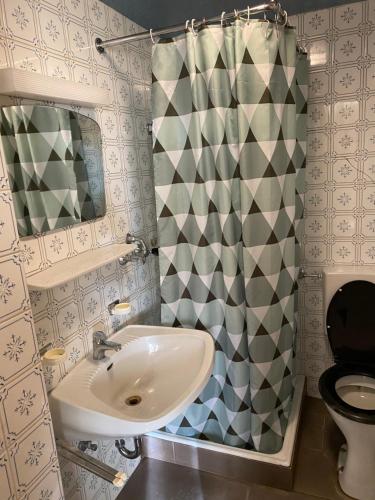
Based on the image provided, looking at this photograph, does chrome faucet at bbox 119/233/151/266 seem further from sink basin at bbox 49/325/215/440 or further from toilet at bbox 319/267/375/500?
toilet at bbox 319/267/375/500

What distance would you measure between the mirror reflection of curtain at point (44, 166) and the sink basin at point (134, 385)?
570 mm

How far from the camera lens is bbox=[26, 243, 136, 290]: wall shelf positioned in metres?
1.07

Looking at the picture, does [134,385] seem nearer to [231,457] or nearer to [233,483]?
[231,457]

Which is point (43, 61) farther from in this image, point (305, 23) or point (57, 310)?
point (305, 23)

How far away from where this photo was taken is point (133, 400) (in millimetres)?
1430

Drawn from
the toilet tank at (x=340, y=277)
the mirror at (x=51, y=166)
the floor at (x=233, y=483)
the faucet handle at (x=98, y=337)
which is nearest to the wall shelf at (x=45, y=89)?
the mirror at (x=51, y=166)

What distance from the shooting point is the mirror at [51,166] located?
Result: 109 centimetres

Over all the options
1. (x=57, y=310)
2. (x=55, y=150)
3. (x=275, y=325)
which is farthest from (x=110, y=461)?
(x=55, y=150)

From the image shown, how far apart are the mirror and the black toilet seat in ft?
4.31

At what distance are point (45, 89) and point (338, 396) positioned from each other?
1.71m

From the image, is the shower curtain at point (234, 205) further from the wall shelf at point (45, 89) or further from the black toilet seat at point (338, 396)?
the wall shelf at point (45, 89)

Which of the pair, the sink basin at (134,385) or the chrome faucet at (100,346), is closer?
the sink basin at (134,385)

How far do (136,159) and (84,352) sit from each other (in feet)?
3.07

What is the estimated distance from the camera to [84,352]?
4.66 ft
